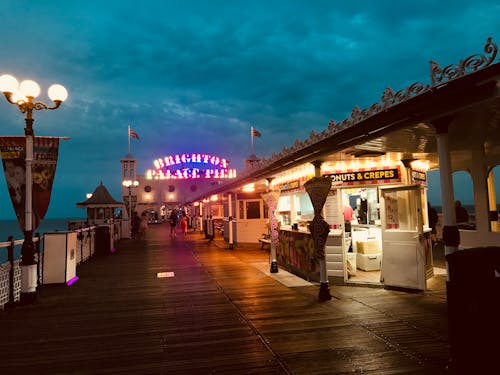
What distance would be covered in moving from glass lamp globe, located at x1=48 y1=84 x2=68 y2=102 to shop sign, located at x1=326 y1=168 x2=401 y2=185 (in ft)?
21.8

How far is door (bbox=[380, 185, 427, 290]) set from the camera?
769 centimetres

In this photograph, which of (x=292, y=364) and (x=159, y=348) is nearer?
(x=292, y=364)

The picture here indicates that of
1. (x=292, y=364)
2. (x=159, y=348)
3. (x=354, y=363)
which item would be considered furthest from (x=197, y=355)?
(x=354, y=363)

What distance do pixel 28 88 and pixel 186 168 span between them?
48.3m

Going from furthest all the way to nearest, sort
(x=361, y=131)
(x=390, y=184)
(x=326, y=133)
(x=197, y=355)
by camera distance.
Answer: (x=390, y=184) → (x=326, y=133) → (x=361, y=131) → (x=197, y=355)

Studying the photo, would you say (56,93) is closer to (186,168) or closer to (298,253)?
(298,253)

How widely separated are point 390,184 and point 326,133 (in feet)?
9.71

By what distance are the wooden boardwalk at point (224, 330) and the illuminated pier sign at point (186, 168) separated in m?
46.8

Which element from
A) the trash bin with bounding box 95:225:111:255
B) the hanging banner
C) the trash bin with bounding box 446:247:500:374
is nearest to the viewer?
the trash bin with bounding box 446:247:500:374

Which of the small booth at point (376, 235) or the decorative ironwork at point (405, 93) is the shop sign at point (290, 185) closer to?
the small booth at point (376, 235)

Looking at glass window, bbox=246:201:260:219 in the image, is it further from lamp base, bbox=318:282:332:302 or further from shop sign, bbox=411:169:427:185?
lamp base, bbox=318:282:332:302

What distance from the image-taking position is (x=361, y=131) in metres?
5.60

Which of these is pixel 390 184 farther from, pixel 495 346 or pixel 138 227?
pixel 138 227

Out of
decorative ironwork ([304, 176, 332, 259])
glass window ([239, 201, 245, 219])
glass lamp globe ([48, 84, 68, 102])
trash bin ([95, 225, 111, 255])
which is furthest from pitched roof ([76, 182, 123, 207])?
decorative ironwork ([304, 176, 332, 259])
